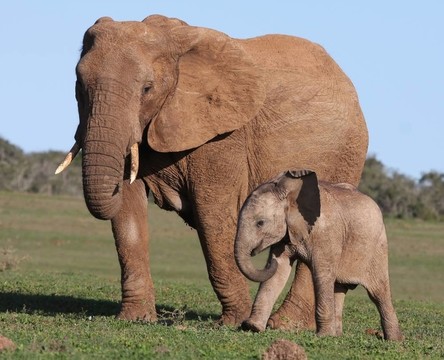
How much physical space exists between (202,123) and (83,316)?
2117 mm

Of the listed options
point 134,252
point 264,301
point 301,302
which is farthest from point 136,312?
point 264,301

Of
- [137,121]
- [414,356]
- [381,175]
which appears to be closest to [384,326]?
[414,356]

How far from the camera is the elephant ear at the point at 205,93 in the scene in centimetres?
1390

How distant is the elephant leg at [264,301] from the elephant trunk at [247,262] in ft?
0.57

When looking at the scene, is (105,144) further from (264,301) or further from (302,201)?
(264,301)

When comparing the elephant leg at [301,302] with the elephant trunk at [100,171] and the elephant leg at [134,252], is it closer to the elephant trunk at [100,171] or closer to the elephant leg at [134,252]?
the elephant leg at [134,252]

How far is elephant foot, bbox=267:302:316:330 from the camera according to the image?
1355cm

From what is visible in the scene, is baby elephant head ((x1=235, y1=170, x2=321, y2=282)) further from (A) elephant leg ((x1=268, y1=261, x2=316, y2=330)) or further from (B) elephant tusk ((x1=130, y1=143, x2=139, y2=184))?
(A) elephant leg ((x1=268, y1=261, x2=316, y2=330))

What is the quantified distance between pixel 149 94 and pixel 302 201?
2.05m

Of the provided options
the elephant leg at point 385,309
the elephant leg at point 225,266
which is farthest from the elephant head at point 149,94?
the elephant leg at point 385,309

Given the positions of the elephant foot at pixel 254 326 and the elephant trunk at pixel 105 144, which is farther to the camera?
the elephant trunk at pixel 105 144

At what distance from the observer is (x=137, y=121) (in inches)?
517

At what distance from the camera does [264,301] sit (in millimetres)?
12047

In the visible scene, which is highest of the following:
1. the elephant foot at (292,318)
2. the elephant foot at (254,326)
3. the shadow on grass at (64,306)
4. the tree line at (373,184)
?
the tree line at (373,184)
